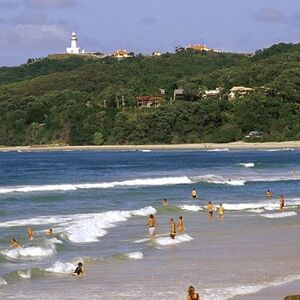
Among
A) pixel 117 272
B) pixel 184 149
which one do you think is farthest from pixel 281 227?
pixel 184 149

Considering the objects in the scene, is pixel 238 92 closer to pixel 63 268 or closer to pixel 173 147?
pixel 173 147

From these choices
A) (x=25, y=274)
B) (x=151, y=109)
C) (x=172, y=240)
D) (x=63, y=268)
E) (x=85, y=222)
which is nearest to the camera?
(x=25, y=274)

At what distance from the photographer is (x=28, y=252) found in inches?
928

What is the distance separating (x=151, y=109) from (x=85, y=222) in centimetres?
11461

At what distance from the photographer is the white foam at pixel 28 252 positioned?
23.1 meters

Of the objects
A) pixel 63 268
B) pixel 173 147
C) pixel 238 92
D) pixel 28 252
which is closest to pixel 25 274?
pixel 63 268

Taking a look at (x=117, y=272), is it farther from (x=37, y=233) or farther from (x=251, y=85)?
(x=251, y=85)

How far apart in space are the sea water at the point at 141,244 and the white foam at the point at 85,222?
4 centimetres

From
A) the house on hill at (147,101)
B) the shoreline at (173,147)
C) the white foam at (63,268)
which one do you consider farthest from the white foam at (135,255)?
the house on hill at (147,101)

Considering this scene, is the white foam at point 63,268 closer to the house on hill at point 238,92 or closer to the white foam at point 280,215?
the white foam at point 280,215

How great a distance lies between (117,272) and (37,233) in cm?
828

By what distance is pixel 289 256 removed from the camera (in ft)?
73.2

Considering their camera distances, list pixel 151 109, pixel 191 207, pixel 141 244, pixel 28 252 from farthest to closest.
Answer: pixel 151 109, pixel 191 207, pixel 141 244, pixel 28 252

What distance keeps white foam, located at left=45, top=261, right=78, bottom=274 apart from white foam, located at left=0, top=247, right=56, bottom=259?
2.44m
